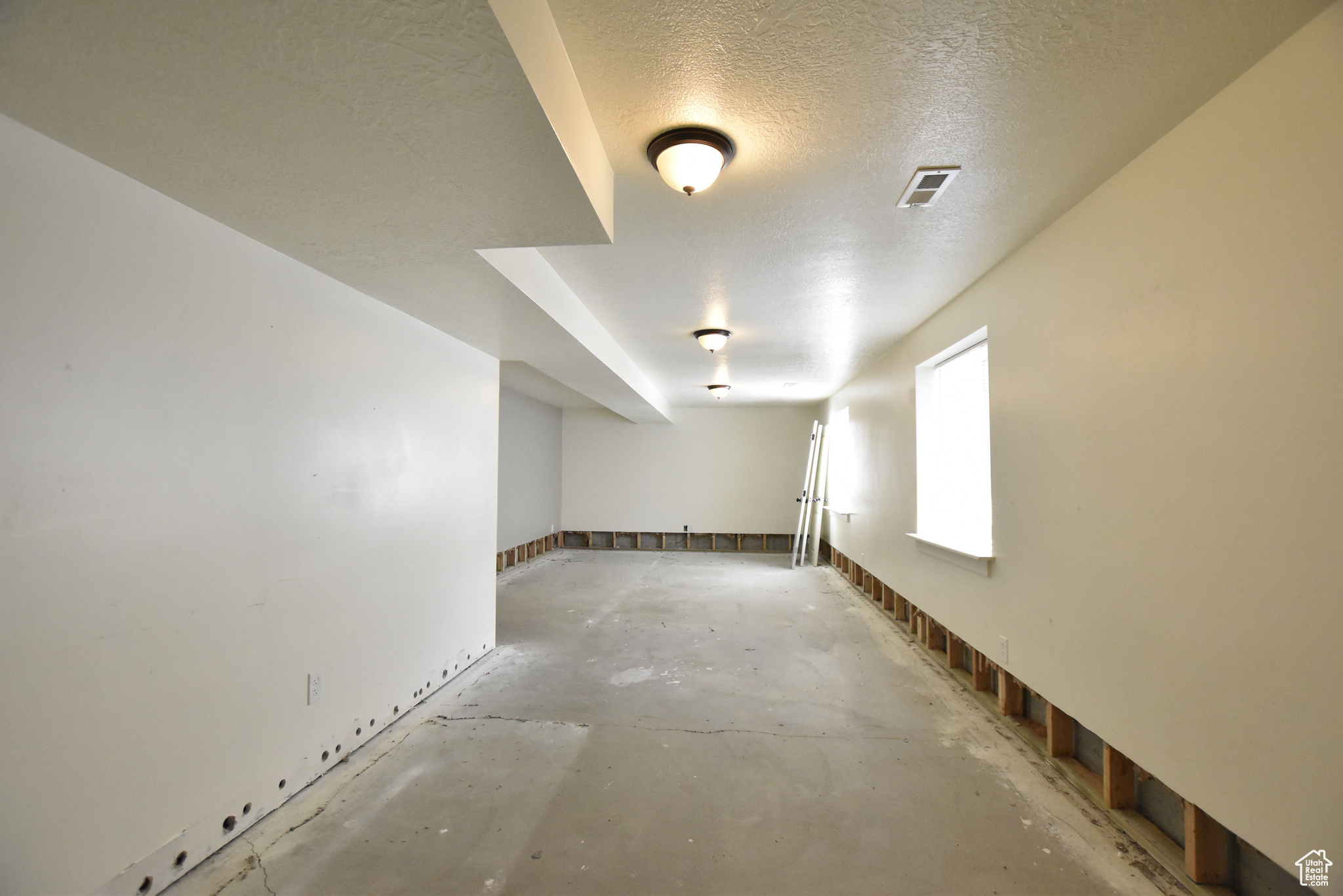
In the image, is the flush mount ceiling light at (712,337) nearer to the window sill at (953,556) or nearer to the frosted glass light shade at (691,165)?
the window sill at (953,556)

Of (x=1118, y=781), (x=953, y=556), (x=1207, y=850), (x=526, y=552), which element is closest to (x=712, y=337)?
(x=953, y=556)

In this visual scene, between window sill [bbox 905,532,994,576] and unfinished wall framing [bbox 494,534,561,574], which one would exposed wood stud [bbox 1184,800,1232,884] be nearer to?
window sill [bbox 905,532,994,576]

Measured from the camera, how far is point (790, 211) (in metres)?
2.46

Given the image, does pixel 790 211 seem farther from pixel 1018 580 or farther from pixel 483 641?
pixel 483 641

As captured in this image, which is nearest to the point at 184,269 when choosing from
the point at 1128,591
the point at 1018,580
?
the point at 1128,591

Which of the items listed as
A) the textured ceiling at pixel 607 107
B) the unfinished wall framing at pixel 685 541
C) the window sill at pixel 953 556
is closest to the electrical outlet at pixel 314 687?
the textured ceiling at pixel 607 107

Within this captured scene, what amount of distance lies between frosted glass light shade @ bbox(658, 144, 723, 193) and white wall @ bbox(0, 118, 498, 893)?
160 cm

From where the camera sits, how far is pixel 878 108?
5.71 feet

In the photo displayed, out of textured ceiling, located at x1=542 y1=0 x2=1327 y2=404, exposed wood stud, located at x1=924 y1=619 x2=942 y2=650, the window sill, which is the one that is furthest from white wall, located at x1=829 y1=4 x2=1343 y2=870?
exposed wood stud, located at x1=924 y1=619 x2=942 y2=650

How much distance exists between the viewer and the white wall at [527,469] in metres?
7.49

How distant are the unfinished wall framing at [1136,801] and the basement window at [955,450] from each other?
74 cm

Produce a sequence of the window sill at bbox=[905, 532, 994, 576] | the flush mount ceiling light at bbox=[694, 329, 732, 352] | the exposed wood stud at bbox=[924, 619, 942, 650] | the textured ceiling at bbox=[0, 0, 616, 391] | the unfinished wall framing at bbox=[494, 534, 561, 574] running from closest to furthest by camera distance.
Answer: the textured ceiling at bbox=[0, 0, 616, 391], the window sill at bbox=[905, 532, 994, 576], the exposed wood stud at bbox=[924, 619, 942, 650], the flush mount ceiling light at bbox=[694, 329, 732, 352], the unfinished wall framing at bbox=[494, 534, 561, 574]

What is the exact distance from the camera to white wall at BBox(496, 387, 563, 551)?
24.6 feet

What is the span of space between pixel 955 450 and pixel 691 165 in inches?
121
